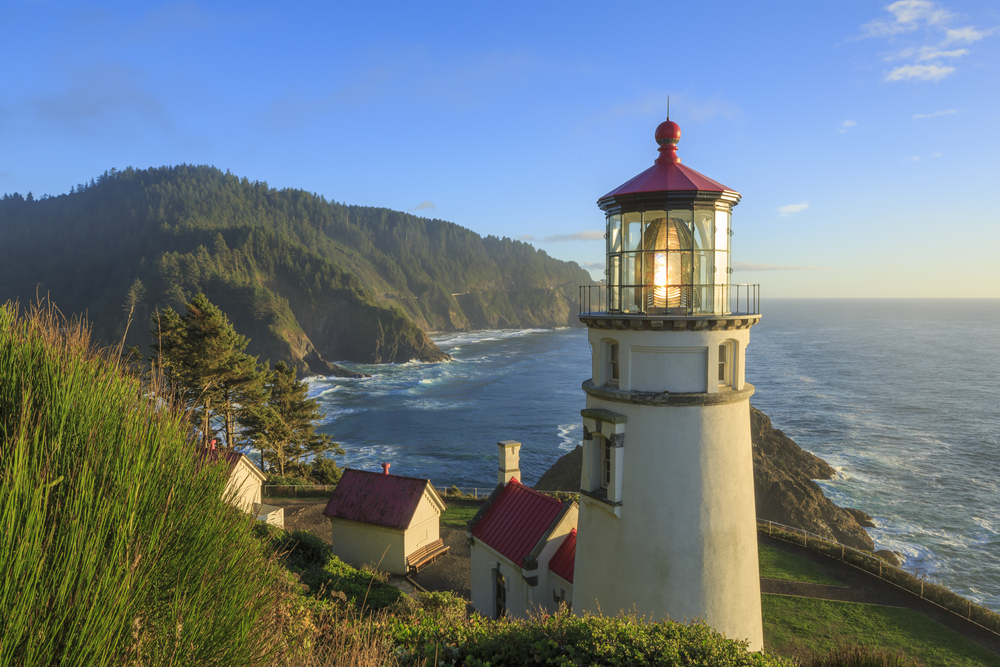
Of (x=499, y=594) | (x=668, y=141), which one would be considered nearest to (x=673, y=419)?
(x=668, y=141)

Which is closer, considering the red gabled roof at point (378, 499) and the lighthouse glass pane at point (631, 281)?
the lighthouse glass pane at point (631, 281)

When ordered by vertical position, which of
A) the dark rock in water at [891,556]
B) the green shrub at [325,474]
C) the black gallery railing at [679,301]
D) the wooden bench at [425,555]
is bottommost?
the dark rock in water at [891,556]

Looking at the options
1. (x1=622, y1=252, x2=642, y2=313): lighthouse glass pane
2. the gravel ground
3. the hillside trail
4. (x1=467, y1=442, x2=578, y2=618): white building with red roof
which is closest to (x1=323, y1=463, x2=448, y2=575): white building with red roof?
the gravel ground

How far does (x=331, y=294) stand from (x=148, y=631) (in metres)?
130

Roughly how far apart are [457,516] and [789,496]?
18016mm

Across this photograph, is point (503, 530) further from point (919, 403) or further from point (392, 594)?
point (919, 403)

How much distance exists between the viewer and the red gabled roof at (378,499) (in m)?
17.3

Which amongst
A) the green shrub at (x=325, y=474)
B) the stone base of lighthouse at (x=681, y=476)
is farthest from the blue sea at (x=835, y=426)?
the stone base of lighthouse at (x=681, y=476)

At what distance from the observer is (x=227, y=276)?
120062 millimetres

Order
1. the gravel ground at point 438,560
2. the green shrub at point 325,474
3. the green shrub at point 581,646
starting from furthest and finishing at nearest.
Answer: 1. the green shrub at point 325,474
2. the gravel ground at point 438,560
3. the green shrub at point 581,646

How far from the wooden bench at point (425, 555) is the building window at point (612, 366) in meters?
12.0

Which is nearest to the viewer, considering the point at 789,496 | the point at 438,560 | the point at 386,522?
the point at 386,522

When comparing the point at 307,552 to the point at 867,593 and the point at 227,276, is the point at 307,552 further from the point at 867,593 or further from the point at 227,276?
the point at 227,276

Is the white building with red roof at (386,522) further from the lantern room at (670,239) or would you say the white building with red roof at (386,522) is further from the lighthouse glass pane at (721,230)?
the lighthouse glass pane at (721,230)
